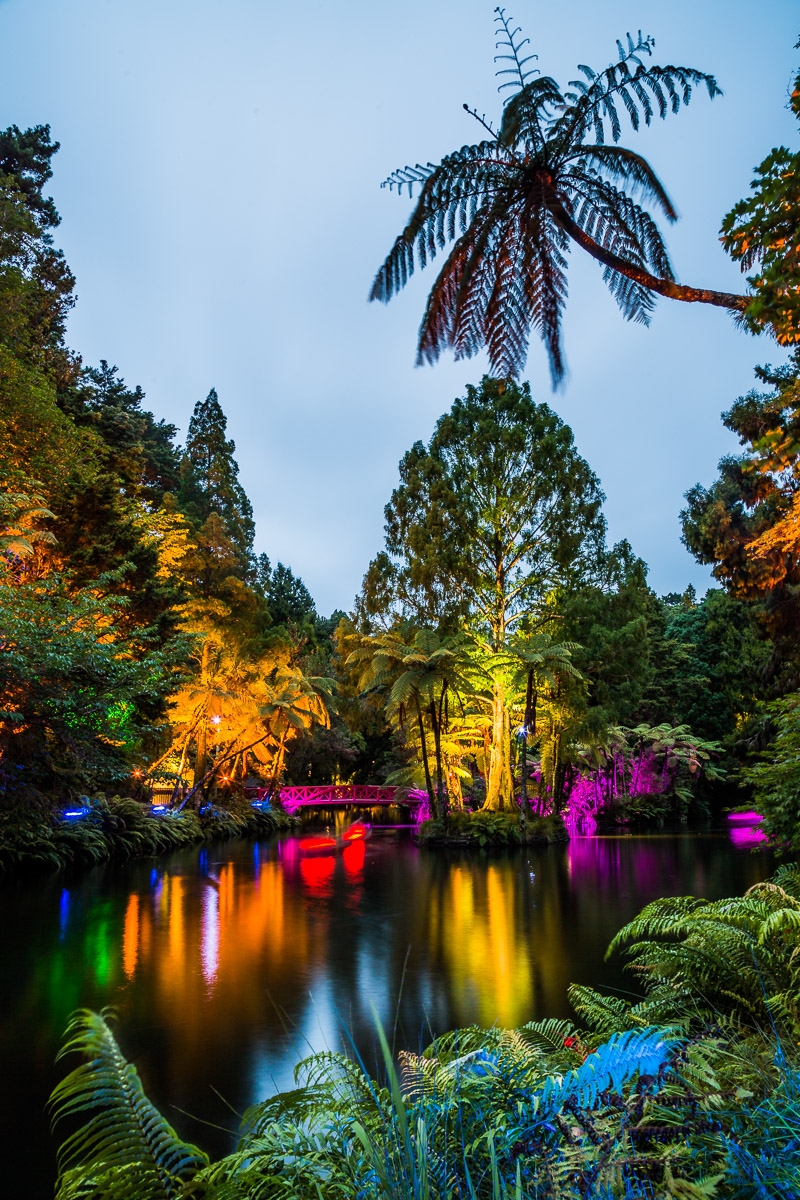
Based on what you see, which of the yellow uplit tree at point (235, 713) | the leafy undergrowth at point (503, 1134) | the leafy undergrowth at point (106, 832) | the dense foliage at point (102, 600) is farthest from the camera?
the yellow uplit tree at point (235, 713)

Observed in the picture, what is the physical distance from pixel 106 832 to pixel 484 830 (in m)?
8.78

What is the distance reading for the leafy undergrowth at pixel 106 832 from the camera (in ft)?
37.1

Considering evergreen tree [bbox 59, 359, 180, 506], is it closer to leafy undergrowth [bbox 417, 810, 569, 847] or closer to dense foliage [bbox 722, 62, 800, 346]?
leafy undergrowth [bbox 417, 810, 569, 847]

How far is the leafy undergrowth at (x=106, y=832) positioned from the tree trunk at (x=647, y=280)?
9209mm

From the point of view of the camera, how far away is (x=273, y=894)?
11375 mm

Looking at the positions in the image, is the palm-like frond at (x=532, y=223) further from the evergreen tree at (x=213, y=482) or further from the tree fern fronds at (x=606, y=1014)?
the evergreen tree at (x=213, y=482)

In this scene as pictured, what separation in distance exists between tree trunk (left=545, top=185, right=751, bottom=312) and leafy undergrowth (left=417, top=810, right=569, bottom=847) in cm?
1537

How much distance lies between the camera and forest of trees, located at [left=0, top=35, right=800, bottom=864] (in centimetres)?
932

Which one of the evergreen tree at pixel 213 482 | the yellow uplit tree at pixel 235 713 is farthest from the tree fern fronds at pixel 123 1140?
the evergreen tree at pixel 213 482

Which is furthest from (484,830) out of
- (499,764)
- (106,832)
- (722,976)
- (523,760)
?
(722,976)

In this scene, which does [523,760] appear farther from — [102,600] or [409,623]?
[102,600]

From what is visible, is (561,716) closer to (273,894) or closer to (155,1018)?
(273,894)

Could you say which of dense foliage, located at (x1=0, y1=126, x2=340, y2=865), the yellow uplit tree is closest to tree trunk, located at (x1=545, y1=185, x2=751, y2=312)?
dense foliage, located at (x1=0, y1=126, x2=340, y2=865)

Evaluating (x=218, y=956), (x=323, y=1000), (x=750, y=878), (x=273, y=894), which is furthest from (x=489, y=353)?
(x=750, y=878)
